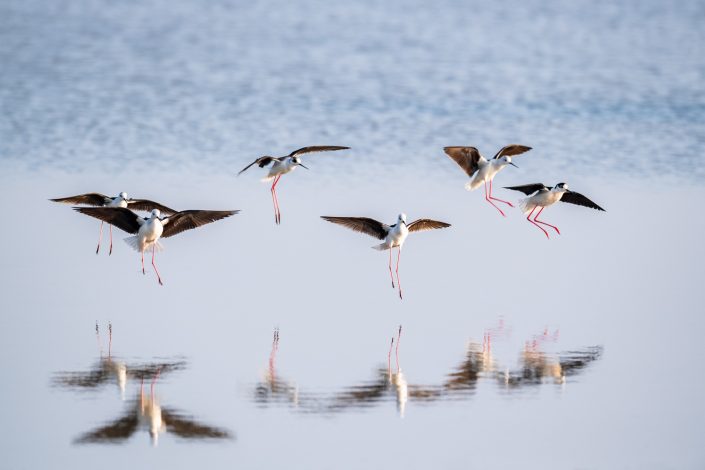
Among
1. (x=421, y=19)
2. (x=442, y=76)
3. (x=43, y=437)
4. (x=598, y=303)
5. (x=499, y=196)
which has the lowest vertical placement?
(x=43, y=437)

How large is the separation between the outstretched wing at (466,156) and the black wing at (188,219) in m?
2.78

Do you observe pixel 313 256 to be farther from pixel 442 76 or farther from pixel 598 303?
pixel 442 76

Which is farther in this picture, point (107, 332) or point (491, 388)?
point (107, 332)

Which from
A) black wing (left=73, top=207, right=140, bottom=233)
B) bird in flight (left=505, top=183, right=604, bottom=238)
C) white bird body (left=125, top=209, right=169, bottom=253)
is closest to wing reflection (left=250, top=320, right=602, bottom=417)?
white bird body (left=125, top=209, right=169, bottom=253)

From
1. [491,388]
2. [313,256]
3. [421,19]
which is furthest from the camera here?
[421,19]

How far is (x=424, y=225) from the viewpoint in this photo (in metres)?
13.4

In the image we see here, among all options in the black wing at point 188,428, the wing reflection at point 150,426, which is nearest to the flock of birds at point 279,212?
the wing reflection at point 150,426

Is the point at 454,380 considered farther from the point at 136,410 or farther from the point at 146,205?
the point at 146,205

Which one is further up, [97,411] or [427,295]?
[427,295]

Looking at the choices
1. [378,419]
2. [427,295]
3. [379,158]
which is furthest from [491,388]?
[379,158]

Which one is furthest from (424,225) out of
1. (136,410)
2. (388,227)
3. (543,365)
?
(136,410)

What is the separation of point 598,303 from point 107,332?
452 centimetres

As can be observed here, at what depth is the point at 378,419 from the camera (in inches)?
359

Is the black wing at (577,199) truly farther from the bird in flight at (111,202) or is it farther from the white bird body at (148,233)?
the white bird body at (148,233)
